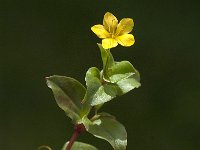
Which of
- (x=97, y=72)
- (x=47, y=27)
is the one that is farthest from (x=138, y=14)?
(x=97, y=72)

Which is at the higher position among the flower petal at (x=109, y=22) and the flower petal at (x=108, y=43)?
the flower petal at (x=109, y=22)

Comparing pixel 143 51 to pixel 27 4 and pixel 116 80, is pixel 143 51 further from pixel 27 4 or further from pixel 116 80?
pixel 116 80

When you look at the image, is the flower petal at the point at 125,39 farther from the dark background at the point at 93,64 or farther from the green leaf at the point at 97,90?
the dark background at the point at 93,64

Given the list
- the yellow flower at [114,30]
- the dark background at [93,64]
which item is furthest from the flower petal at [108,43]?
the dark background at [93,64]

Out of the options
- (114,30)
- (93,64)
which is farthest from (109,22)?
(93,64)

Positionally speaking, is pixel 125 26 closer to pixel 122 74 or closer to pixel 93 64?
pixel 122 74

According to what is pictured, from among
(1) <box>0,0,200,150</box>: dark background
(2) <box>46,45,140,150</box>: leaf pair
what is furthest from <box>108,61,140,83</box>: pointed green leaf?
(1) <box>0,0,200,150</box>: dark background

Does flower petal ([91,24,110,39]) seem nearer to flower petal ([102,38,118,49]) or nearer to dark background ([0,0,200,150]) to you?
flower petal ([102,38,118,49])
